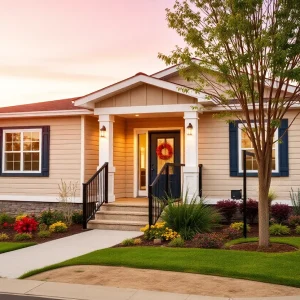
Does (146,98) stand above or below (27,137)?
above

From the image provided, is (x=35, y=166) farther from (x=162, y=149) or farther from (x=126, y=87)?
(x=126, y=87)

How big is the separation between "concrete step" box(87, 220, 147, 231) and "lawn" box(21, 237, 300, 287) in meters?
2.83

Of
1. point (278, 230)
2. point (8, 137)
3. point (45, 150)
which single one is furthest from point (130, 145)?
point (278, 230)

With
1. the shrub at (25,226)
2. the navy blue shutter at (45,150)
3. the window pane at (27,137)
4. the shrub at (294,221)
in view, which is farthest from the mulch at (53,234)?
the shrub at (294,221)

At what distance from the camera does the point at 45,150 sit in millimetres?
15109

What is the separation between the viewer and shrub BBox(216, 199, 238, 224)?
12.8 metres

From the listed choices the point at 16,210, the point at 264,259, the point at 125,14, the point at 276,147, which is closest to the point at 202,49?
the point at 264,259

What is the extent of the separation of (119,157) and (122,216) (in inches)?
114

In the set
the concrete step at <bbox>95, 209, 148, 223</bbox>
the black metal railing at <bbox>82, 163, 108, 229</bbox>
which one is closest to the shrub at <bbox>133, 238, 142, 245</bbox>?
the concrete step at <bbox>95, 209, 148, 223</bbox>

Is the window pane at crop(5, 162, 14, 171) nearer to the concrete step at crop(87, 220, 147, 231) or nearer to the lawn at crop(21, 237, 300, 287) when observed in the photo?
the concrete step at crop(87, 220, 147, 231)

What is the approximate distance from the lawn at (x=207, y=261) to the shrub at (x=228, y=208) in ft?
11.8

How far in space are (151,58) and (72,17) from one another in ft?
14.6

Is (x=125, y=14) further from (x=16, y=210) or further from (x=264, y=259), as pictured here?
(x=264, y=259)

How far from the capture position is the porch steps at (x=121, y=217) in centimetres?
1232
